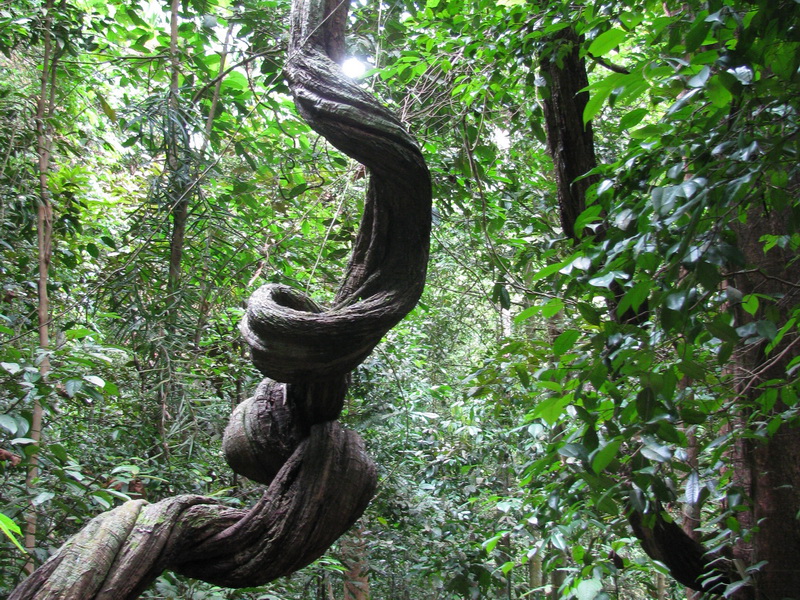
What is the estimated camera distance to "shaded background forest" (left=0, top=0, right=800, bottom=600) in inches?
27.8

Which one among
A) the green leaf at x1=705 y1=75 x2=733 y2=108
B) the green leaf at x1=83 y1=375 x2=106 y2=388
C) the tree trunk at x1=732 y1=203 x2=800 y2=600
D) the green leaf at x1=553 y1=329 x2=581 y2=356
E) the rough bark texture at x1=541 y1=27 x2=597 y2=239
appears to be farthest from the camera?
the rough bark texture at x1=541 y1=27 x2=597 y2=239

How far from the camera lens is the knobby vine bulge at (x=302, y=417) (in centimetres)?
76

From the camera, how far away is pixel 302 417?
35.6 inches

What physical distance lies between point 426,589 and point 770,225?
7.04 feet

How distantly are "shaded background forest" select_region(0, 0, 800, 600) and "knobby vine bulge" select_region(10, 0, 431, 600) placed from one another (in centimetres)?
21

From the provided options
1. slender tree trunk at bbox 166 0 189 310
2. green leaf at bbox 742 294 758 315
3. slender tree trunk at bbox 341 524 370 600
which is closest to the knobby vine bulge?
green leaf at bbox 742 294 758 315

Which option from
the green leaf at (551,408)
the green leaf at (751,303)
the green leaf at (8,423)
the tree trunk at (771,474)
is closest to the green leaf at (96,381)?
the green leaf at (8,423)

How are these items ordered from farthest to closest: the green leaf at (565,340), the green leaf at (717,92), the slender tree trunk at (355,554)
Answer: the slender tree trunk at (355,554), the green leaf at (565,340), the green leaf at (717,92)

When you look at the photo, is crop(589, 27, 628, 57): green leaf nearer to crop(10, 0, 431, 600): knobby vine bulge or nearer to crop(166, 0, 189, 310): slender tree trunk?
crop(10, 0, 431, 600): knobby vine bulge

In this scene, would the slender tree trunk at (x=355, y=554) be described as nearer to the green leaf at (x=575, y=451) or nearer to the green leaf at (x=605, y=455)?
the green leaf at (x=575, y=451)

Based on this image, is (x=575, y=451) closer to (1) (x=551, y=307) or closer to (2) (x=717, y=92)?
(1) (x=551, y=307)

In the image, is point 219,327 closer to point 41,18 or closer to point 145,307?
point 145,307

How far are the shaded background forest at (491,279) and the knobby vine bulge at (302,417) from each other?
0.68 ft

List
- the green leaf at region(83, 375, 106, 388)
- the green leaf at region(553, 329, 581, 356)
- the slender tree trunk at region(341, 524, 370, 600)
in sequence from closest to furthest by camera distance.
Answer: the green leaf at region(553, 329, 581, 356)
the green leaf at region(83, 375, 106, 388)
the slender tree trunk at region(341, 524, 370, 600)
